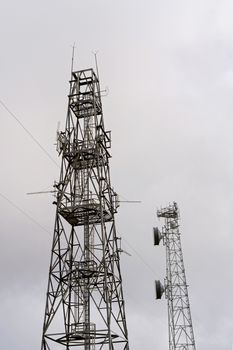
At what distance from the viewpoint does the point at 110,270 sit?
35062 mm

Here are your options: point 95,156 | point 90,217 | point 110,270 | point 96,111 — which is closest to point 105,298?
point 110,270

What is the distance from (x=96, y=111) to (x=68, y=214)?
9.01 m

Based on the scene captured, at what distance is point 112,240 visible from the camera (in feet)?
119

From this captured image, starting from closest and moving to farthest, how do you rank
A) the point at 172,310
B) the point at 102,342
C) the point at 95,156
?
the point at 102,342 < the point at 95,156 < the point at 172,310

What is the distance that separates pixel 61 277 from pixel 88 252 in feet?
8.33

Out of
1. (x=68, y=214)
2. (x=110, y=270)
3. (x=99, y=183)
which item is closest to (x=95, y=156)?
(x=99, y=183)

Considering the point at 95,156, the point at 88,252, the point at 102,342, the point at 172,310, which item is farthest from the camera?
the point at 172,310

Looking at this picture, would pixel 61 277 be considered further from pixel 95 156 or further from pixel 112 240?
pixel 95 156

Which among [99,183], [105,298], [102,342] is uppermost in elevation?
[99,183]

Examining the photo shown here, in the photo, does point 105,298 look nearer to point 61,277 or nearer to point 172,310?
point 61,277

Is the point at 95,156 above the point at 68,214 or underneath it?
above

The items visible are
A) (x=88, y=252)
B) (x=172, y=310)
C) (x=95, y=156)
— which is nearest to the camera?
(x=88, y=252)

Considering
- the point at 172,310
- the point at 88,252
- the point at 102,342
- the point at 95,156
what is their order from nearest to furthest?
the point at 102,342
the point at 88,252
the point at 95,156
the point at 172,310

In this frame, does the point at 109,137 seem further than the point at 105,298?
Yes
